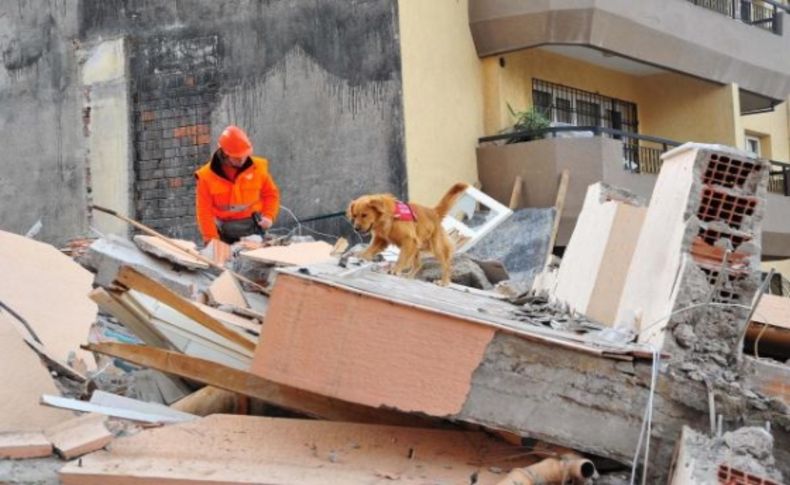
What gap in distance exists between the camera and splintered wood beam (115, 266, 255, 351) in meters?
4.88

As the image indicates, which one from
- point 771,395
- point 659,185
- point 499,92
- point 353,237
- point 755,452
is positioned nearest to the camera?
point 755,452

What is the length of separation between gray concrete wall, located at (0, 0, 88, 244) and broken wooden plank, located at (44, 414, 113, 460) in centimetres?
1162

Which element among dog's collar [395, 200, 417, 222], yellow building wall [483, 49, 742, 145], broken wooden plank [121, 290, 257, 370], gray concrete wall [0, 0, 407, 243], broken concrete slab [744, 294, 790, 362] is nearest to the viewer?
broken wooden plank [121, 290, 257, 370]

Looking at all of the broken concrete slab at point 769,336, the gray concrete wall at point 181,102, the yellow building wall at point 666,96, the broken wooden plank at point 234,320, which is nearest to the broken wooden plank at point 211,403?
the broken wooden plank at point 234,320

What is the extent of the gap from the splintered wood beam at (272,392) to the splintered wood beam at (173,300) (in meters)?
0.37

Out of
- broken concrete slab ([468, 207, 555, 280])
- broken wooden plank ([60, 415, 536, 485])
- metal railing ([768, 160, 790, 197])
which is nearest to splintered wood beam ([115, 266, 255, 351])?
broken wooden plank ([60, 415, 536, 485])

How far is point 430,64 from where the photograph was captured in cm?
1377

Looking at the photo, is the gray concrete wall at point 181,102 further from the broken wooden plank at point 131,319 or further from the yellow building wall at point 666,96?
the broken wooden plank at point 131,319

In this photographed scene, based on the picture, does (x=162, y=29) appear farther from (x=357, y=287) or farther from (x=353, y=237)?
(x=357, y=287)

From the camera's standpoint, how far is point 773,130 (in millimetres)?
20656

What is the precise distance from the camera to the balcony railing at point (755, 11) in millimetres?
18047

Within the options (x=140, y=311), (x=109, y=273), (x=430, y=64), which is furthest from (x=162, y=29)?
(x=140, y=311)

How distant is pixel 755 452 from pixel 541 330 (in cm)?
100

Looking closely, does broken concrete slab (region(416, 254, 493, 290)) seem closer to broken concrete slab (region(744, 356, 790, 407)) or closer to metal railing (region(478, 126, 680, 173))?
broken concrete slab (region(744, 356, 790, 407))
